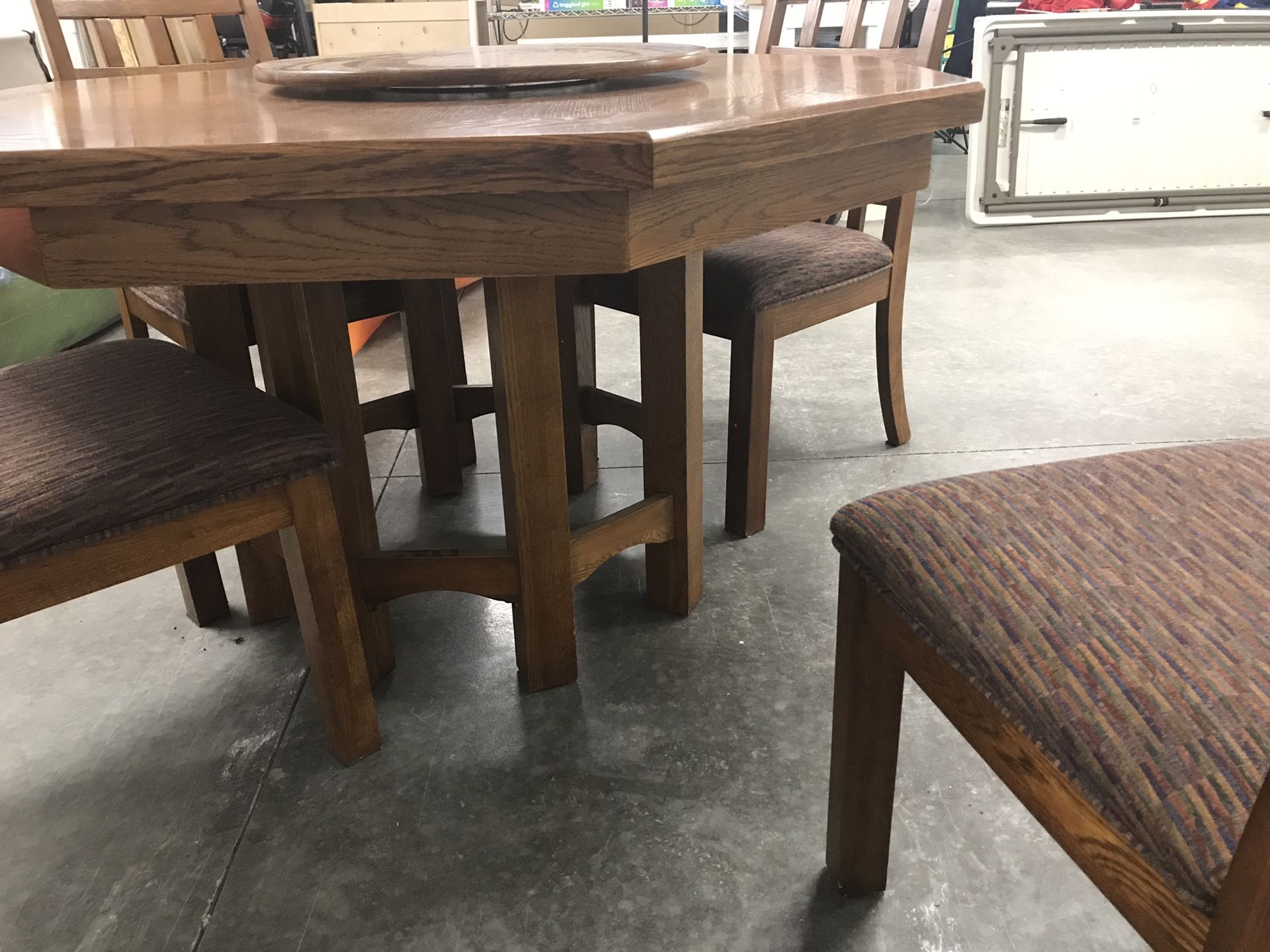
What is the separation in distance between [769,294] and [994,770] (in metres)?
1.05

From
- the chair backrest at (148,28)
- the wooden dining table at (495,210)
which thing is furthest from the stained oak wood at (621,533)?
the chair backrest at (148,28)

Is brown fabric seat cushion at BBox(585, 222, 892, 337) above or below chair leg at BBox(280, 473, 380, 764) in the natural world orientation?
above

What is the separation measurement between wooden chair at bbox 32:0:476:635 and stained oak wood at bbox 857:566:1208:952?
35.4 inches

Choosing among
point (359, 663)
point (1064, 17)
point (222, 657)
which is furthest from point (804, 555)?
point (1064, 17)

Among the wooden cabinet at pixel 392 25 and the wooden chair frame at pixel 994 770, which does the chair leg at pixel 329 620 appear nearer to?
the wooden chair frame at pixel 994 770

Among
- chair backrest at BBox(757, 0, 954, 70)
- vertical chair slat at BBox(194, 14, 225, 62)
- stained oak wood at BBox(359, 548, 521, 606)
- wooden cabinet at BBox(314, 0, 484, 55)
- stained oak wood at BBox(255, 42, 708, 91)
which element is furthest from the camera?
wooden cabinet at BBox(314, 0, 484, 55)

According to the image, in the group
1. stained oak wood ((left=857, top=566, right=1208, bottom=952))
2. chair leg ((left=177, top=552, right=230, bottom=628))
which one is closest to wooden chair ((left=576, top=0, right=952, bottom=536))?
chair leg ((left=177, top=552, right=230, bottom=628))

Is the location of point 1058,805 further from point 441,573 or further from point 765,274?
point 765,274

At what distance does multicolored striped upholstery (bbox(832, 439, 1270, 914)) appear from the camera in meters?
0.51

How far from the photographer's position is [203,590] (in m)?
1.53

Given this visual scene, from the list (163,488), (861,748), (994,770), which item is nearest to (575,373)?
(163,488)

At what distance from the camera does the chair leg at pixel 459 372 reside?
1962mm

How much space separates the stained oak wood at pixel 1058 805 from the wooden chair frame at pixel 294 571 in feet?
2.12

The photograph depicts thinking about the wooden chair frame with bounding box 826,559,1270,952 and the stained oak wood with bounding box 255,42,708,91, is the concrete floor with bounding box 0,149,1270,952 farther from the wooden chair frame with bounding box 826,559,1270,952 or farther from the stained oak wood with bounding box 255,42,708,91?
the stained oak wood with bounding box 255,42,708,91
